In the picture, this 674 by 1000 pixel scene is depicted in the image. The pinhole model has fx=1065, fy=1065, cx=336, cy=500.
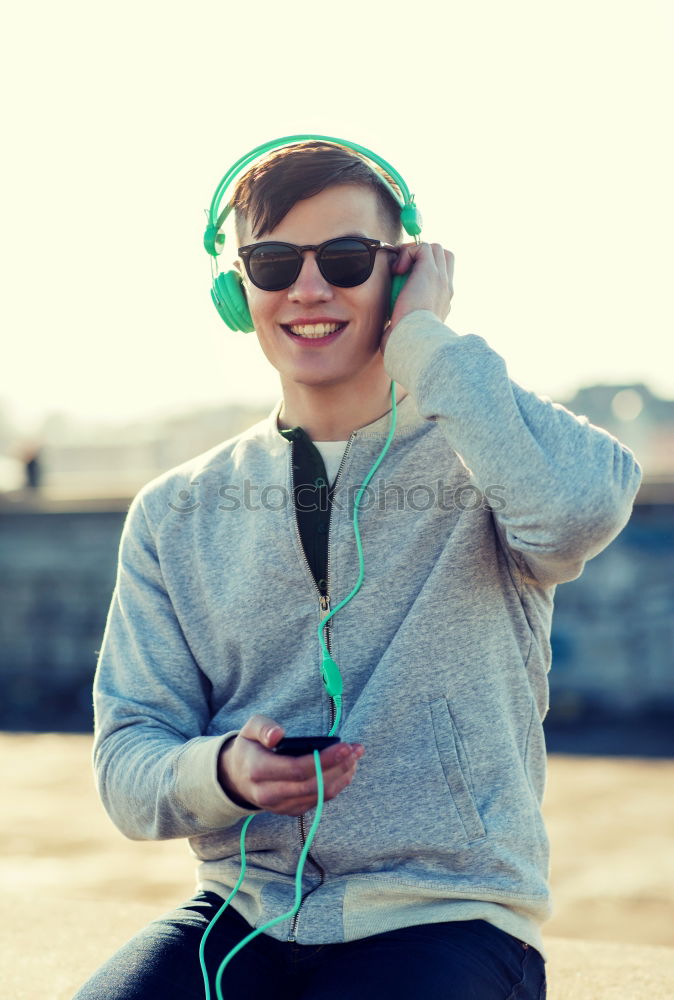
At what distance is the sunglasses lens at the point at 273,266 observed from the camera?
2.19 metres

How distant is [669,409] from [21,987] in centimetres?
4085

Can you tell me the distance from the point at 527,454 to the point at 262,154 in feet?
2.95

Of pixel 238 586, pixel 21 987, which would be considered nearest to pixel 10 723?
pixel 21 987

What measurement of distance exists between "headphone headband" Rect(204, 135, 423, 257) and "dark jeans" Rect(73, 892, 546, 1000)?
4.65 ft

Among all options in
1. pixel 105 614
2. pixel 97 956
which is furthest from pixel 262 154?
pixel 105 614

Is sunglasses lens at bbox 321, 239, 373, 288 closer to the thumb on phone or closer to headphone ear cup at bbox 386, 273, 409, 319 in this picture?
headphone ear cup at bbox 386, 273, 409, 319

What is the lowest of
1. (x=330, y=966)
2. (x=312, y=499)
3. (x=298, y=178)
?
(x=330, y=966)

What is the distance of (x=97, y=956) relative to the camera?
269cm

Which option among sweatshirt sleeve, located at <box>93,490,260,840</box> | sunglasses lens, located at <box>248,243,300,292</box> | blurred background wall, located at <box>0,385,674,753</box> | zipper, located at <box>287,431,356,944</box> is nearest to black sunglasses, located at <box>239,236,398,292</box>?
sunglasses lens, located at <box>248,243,300,292</box>

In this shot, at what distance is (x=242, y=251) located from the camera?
2.23m

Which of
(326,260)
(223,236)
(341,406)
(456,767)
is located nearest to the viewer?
(456,767)

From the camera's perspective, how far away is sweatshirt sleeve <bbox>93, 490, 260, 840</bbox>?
196 cm

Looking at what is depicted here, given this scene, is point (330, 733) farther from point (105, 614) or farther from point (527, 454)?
point (105, 614)

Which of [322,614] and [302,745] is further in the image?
[322,614]
